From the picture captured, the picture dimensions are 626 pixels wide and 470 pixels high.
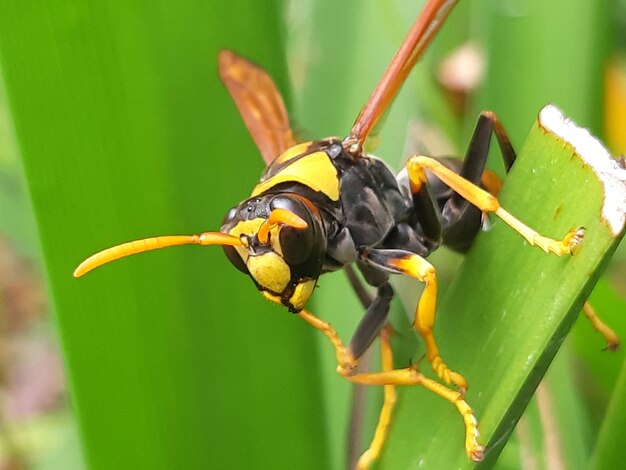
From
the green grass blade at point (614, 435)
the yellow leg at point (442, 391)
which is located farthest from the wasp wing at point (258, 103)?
the green grass blade at point (614, 435)

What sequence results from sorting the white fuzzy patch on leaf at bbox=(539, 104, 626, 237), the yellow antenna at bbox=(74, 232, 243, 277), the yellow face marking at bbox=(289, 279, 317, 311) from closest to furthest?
the white fuzzy patch on leaf at bbox=(539, 104, 626, 237), the yellow antenna at bbox=(74, 232, 243, 277), the yellow face marking at bbox=(289, 279, 317, 311)

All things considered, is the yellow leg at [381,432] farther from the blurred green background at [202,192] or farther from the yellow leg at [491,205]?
the yellow leg at [491,205]

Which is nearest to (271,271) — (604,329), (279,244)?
(279,244)

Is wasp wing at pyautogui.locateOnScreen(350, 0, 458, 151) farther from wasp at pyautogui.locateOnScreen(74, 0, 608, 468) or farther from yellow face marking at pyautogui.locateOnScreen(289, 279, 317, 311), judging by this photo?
yellow face marking at pyautogui.locateOnScreen(289, 279, 317, 311)

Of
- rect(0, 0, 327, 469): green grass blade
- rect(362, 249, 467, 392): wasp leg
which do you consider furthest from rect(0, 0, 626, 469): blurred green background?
rect(362, 249, 467, 392): wasp leg

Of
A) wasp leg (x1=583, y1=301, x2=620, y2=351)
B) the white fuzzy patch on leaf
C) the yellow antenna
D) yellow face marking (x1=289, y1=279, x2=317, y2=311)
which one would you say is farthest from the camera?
wasp leg (x1=583, y1=301, x2=620, y2=351)

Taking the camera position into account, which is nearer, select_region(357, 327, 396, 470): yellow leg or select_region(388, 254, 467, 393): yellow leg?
select_region(388, 254, 467, 393): yellow leg

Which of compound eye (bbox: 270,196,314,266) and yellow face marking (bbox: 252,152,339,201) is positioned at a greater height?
yellow face marking (bbox: 252,152,339,201)
